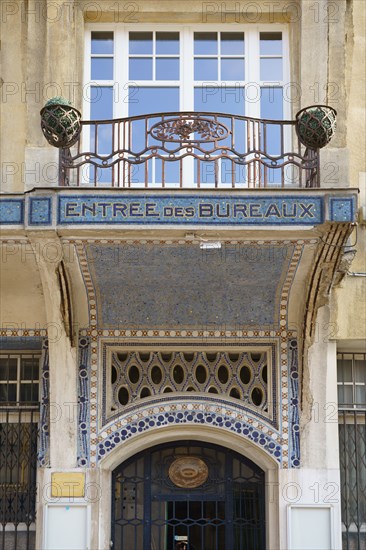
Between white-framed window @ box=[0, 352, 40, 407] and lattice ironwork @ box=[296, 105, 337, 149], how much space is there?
4146 mm

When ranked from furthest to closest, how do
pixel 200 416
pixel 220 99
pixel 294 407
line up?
pixel 220 99 < pixel 200 416 < pixel 294 407

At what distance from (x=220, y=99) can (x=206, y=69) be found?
1.38ft

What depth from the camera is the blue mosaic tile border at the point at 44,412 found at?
37.9 ft

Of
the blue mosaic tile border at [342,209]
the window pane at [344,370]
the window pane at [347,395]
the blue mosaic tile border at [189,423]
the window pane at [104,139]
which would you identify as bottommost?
the blue mosaic tile border at [189,423]

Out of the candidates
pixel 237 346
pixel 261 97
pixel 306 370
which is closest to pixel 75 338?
pixel 237 346

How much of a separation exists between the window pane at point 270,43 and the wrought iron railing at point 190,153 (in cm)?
92

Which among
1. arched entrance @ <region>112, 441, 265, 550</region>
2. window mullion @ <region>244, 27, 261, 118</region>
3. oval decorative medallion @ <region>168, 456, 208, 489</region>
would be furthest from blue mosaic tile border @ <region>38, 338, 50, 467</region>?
window mullion @ <region>244, 27, 261, 118</region>

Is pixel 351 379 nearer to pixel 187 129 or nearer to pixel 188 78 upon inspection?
pixel 187 129

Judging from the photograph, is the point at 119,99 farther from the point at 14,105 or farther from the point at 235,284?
the point at 235,284

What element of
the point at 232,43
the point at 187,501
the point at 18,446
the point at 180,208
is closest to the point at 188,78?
the point at 232,43

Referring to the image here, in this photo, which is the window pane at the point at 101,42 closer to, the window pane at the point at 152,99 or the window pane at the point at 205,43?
the window pane at the point at 152,99

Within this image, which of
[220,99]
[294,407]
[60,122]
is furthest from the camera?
[220,99]

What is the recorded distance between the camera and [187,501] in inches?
472

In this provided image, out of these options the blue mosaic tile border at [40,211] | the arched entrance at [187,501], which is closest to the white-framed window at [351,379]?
the arched entrance at [187,501]
